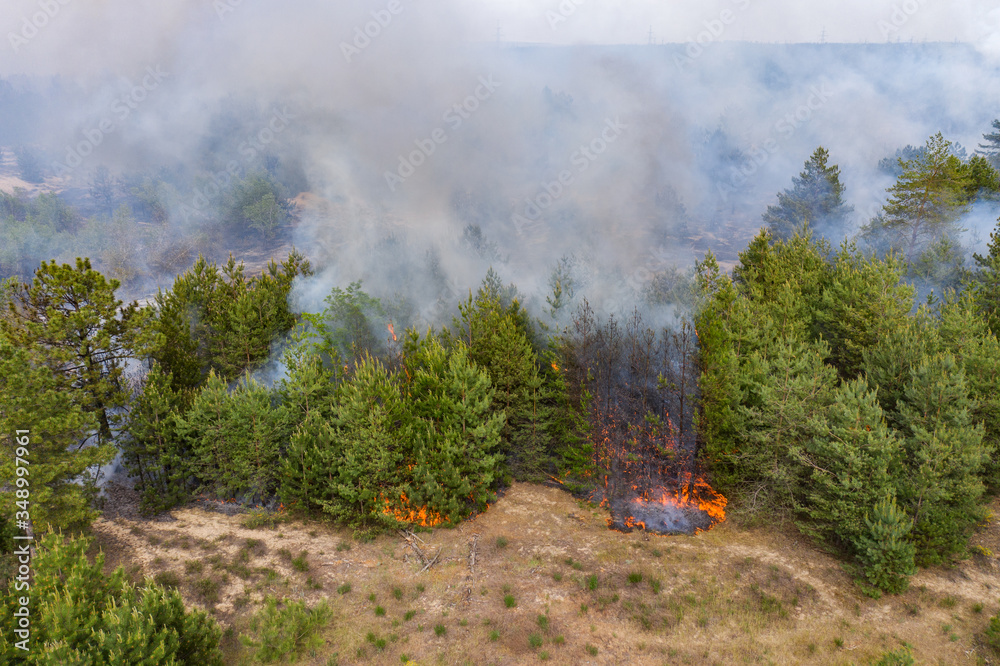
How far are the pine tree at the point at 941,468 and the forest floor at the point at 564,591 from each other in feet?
5.07

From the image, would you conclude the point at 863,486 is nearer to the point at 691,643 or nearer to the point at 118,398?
the point at 691,643

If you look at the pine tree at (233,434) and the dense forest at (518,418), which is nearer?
the dense forest at (518,418)

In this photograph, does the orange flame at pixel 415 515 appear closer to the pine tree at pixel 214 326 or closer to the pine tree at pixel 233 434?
the pine tree at pixel 233 434

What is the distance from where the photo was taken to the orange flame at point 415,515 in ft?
74.6

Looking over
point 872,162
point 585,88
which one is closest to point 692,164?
point 872,162

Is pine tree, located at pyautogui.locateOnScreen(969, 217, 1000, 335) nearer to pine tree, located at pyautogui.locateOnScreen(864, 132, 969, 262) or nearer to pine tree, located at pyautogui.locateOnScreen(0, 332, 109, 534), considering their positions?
pine tree, located at pyautogui.locateOnScreen(864, 132, 969, 262)

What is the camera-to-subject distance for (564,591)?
18688 millimetres

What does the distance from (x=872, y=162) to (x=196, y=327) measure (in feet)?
390

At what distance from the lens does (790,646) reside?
634 inches

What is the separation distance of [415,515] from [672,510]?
1166 cm

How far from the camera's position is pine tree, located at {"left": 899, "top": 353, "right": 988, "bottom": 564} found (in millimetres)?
17953

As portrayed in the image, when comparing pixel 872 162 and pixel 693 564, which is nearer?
pixel 693 564

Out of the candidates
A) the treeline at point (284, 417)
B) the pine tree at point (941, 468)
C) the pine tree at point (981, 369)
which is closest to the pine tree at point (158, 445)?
the treeline at point (284, 417)

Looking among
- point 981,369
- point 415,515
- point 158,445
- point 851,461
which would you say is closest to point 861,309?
point 981,369
